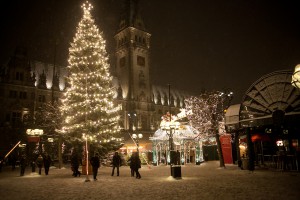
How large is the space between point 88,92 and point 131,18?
73.2 m

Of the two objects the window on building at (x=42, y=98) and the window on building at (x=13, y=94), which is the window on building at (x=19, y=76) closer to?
the window on building at (x=13, y=94)

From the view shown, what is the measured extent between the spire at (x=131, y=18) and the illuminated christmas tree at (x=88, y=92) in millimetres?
68097

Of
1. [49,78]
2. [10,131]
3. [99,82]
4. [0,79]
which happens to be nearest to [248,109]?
[99,82]

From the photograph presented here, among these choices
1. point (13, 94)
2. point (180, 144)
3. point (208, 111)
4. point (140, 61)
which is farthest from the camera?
point (140, 61)

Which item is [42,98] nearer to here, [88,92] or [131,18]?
[131,18]

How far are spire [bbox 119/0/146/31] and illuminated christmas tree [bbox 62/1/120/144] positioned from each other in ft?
223

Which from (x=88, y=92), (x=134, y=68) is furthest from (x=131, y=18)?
(x=88, y=92)

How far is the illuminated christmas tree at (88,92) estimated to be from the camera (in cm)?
2548

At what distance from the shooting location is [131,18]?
94438 millimetres

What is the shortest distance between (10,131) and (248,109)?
3846 centimetres

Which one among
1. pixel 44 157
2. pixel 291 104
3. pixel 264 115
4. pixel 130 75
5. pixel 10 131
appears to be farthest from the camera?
pixel 130 75

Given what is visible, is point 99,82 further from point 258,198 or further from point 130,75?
point 130,75

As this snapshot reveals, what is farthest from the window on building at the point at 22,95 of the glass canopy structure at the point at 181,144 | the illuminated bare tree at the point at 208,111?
the illuminated bare tree at the point at 208,111

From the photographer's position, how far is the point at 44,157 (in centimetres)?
2522
